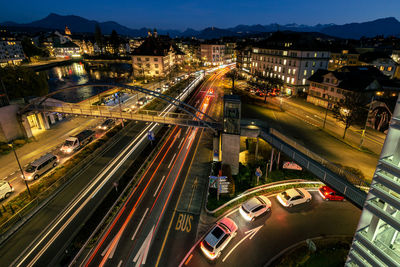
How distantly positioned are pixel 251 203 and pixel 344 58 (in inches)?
4134

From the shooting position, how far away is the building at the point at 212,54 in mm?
153625

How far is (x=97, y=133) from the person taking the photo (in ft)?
146

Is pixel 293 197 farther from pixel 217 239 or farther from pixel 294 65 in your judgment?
pixel 294 65

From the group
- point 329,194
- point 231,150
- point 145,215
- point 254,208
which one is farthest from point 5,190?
point 329,194

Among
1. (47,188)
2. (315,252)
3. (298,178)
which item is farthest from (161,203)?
(298,178)

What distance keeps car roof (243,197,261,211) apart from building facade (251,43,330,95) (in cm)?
5859

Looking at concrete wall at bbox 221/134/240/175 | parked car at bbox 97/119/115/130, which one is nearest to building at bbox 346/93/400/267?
concrete wall at bbox 221/134/240/175

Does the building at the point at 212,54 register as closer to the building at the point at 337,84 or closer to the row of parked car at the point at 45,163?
the building at the point at 337,84

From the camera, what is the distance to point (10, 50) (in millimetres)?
139000

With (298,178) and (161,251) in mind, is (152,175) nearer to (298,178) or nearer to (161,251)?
(161,251)

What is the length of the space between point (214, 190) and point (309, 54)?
64173mm

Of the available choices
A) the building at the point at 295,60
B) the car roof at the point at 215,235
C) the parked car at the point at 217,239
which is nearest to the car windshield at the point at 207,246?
the parked car at the point at 217,239

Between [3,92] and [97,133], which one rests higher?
[3,92]

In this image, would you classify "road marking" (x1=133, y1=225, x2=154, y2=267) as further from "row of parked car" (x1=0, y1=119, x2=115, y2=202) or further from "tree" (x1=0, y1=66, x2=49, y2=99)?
"tree" (x1=0, y1=66, x2=49, y2=99)
